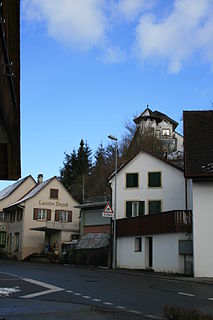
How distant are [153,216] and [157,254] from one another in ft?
8.20

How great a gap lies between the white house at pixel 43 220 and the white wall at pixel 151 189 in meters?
15.5

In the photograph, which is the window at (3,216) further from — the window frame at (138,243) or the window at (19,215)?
the window frame at (138,243)

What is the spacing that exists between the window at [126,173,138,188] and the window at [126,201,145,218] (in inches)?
57.5

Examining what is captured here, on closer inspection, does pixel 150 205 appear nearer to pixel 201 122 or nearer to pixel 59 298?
pixel 201 122

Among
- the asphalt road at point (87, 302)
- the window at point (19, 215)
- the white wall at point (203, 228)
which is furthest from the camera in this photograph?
the window at point (19, 215)

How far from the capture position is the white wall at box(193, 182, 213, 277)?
2498 centimetres

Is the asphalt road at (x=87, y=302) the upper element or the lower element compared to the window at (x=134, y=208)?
lower

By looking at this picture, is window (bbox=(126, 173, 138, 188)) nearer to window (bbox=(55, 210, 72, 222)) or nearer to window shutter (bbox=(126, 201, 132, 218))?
window shutter (bbox=(126, 201, 132, 218))

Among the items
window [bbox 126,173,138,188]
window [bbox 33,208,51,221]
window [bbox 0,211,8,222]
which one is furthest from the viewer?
window [bbox 0,211,8,222]

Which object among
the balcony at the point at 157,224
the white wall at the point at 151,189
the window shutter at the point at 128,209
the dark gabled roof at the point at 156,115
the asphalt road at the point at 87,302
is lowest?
the asphalt road at the point at 87,302

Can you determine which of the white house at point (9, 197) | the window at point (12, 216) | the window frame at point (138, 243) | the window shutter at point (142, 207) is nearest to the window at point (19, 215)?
the window at point (12, 216)

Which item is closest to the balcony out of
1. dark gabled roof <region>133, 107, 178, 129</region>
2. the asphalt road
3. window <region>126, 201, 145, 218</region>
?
window <region>126, 201, 145, 218</region>

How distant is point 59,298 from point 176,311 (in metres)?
6.40

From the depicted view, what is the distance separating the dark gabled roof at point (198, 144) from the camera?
25.5 meters
